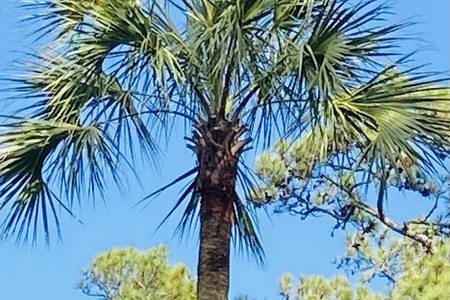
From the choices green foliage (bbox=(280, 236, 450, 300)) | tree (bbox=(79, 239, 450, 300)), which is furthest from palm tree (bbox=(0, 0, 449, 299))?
green foliage (bbox=(280, 236, 450, 300))

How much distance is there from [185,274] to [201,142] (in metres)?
4.86

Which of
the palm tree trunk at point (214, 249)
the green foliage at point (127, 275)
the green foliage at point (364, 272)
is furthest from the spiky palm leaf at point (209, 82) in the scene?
the green foliage at point (127, 275)

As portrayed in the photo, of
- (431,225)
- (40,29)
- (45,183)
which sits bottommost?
(45,183)

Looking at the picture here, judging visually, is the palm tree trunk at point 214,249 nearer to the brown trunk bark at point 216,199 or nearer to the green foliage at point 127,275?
the brown trunk bark at point 216,199

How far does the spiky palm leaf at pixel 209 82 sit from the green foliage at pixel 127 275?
16.1 feet

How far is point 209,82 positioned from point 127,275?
582 centimetres

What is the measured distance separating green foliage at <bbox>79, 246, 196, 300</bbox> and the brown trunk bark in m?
5.15

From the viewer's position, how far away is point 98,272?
30.4 feet

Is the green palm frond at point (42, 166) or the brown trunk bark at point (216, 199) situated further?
the green palm frond at point (42, 166)

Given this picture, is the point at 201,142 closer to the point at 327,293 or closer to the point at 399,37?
the point at 399,37

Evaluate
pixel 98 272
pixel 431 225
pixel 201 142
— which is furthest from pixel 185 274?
pixel 201 142

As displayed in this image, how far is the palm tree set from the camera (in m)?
3.74

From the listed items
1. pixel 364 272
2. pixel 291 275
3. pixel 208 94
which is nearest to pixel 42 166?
pixel 208 94

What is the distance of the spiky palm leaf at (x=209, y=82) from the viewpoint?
373 centimetres
